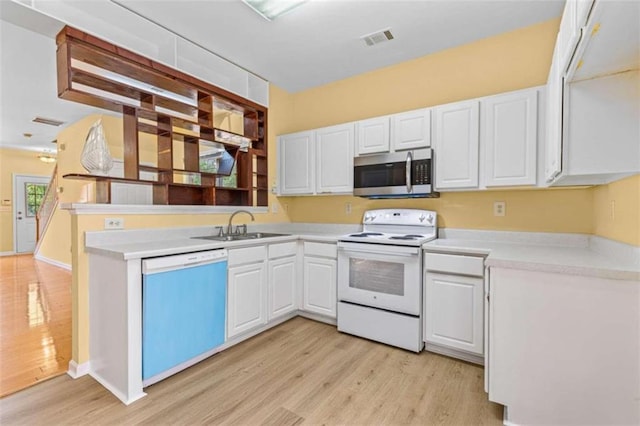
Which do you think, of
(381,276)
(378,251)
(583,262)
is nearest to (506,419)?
(583,262)

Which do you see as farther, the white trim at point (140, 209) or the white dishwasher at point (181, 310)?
the white trim at point (140, 209)

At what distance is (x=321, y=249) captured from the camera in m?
3.04

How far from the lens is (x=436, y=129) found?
2.66 m

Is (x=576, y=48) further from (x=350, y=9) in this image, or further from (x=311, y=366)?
(x=311, y=366)

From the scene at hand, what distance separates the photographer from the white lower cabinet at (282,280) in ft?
9.49

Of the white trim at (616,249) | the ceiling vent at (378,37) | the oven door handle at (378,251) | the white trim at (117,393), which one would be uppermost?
the ceiling vent at (378,37)

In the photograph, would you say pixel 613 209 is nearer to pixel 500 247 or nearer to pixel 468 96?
pixel 500 247

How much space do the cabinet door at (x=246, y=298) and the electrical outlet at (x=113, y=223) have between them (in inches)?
36.1

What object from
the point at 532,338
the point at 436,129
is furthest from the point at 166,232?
the point at 532,338

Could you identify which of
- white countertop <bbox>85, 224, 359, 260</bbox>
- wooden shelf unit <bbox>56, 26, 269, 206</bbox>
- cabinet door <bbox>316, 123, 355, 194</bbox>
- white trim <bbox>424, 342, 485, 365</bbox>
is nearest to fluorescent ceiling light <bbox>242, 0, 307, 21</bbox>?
wooden shelf unit <bbox>56, 26, 269, 206</bbox>

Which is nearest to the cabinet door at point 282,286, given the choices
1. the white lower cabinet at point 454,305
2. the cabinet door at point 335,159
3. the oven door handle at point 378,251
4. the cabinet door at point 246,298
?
the cabinet door at point 246,298

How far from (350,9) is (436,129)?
121 centimetres

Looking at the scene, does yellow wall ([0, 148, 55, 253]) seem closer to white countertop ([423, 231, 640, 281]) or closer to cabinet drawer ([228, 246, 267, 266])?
cabinet drawer ([228, 246, 267, 266])

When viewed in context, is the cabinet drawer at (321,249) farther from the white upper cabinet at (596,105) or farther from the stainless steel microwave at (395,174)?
the white upper cabinet at (596,105)
